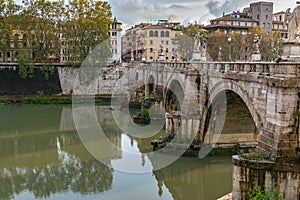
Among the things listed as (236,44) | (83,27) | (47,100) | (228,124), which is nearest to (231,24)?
A: (236,44)

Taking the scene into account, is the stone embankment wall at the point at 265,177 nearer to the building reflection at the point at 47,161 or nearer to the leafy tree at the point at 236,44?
the building reflection at the point at 47,161

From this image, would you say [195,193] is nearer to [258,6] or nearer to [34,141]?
[34,141]

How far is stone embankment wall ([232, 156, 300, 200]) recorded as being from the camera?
29.5 ft

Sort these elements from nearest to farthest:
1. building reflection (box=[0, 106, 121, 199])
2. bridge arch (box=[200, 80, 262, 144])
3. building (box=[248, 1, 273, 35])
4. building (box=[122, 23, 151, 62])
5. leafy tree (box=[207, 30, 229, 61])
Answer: building reflection (box=[0, 106, 121, 199])
bridge arch (box=[200, 80, 262, 144])
leafy tree (box=[207, 30, 229, 61])
building (box=[248, 1, 273, 35])
building (box=[122, 23, 151, 62])

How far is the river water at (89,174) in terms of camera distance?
13.8 meters

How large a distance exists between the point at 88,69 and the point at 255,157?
31078 millimetres

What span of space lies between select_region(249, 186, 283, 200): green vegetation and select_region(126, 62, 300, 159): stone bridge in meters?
0.89

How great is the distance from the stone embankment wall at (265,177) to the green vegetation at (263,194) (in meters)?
0.13

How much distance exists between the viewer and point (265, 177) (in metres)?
9.28

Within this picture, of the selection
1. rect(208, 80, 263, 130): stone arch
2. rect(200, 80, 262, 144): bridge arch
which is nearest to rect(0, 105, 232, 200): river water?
rect(200, 80, 262, 144): bridge arch

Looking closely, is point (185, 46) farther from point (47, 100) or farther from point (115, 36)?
point (47, 100)

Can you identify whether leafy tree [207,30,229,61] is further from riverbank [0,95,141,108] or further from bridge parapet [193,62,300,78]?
bridge parapet [193,62,300,78]

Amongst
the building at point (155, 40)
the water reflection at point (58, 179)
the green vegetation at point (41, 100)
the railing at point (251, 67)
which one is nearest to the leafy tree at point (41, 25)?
the green vegetation at point (41, 100)

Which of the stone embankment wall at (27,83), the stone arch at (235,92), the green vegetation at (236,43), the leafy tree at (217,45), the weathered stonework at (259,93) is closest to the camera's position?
the weathered stonework at (259,93)
